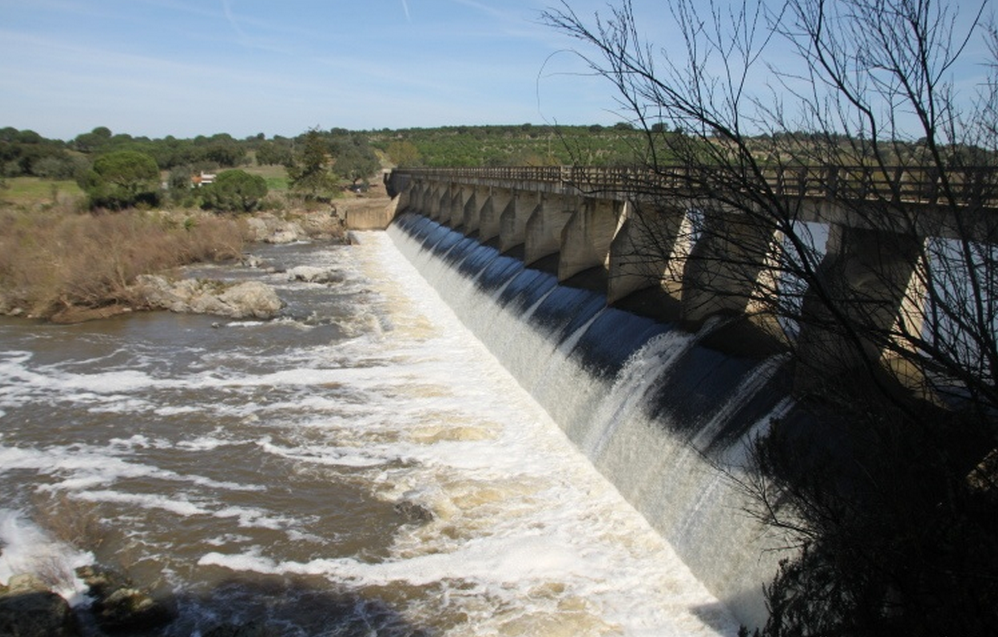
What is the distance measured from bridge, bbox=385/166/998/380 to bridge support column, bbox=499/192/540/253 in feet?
0.17

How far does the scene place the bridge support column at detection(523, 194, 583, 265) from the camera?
79.6 feet

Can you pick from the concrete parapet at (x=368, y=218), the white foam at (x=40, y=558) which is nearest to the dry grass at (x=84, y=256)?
the concrete parapet at (x=368, y=218)

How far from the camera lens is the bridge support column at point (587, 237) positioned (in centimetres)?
2056

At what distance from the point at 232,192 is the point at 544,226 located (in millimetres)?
38130

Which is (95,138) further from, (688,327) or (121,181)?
(688,327)

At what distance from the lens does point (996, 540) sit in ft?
14.0

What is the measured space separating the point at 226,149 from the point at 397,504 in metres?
104

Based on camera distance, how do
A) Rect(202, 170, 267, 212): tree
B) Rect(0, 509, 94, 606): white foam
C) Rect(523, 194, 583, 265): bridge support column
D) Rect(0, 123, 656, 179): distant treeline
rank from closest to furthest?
Rect(0, 509, 94, 606): white foam < Rect(523, 194, 583, 265): bridge support column < Rect(202, 170, 267, 212): tree < Rect(0, 123, 656, 179): distant treeline

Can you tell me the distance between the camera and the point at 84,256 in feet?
85.3

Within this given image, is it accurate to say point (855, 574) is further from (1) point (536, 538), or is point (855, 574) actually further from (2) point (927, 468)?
(1) point (536, 538)

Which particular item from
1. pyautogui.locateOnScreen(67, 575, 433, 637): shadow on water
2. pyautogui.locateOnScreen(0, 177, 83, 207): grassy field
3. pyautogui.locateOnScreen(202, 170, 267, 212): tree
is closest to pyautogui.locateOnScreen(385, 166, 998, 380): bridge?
pyautogui.locateOnScreen(67, 575, 433, 637): shadow on water

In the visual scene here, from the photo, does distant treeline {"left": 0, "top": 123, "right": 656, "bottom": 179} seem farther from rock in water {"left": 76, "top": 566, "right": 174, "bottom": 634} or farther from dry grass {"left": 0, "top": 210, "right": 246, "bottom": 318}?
dry grass {"left": 0, "top": 210, "right": 246, "bottom": 318}

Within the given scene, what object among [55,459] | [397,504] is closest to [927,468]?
[397,504]

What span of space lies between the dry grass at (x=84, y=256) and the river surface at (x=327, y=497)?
16.6ft
